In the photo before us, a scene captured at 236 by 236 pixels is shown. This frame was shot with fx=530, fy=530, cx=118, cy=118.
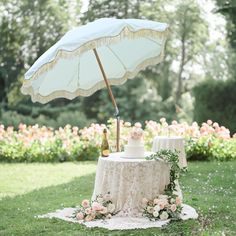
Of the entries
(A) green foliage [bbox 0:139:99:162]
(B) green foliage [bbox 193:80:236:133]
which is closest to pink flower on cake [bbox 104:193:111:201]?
(A) green foliage [bbox 0:139:99:162]

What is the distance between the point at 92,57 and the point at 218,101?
8997 mm

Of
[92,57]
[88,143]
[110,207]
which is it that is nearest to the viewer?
[110,207]

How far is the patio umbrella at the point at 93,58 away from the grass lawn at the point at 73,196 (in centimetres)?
149

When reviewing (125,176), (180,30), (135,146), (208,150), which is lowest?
(208,150)

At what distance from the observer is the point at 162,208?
19.4 ft

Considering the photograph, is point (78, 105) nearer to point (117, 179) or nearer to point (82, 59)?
point (82, 59)

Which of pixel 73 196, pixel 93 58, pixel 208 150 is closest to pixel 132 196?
pixel 73 196

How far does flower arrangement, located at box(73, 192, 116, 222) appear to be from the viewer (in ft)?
19.7

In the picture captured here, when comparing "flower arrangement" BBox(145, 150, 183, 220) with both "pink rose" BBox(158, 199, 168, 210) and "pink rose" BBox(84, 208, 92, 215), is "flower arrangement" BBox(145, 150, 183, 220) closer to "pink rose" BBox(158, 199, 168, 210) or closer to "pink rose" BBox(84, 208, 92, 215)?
"pink rose" BBox(158, 199, 168, 210)

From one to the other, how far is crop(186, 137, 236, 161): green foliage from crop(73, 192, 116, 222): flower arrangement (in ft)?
19.9

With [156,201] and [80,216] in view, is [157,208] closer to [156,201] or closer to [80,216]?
[156,201]

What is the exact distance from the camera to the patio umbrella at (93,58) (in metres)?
5.92

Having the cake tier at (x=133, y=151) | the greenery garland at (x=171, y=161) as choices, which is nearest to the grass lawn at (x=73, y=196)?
the greenery garland at (x=171, y=161)

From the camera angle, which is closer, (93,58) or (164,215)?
(164,215)
